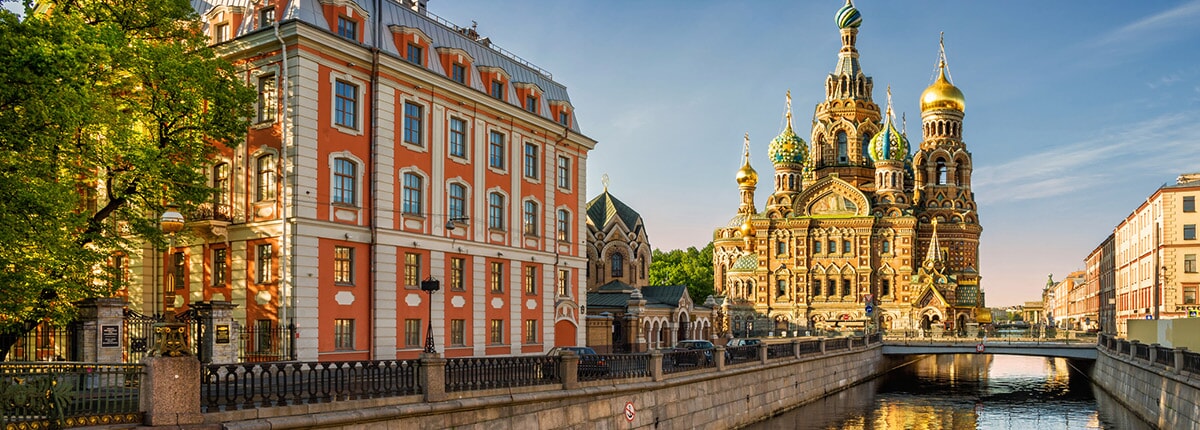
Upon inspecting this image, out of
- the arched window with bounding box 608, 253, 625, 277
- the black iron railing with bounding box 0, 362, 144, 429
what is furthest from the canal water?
the black iron railing with bounding box 0, 362, 144, 429

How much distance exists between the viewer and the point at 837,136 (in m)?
114

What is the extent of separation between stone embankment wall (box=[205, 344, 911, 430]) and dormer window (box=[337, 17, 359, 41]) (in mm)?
14175

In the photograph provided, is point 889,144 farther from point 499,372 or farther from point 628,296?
point 499,372

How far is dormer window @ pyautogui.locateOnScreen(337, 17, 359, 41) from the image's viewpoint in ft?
102

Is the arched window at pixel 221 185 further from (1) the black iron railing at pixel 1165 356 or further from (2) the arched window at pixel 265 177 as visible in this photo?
(1) the black iron railing at pixel 1165 356

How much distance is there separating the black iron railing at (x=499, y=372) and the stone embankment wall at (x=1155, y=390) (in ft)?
67.4

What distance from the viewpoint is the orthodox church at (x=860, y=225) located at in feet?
330

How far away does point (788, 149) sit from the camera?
115000mm

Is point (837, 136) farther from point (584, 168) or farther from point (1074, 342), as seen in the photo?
point (584, 168)

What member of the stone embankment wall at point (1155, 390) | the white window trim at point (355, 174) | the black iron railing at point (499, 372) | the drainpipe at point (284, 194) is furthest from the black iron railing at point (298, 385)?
the stone embankment wall at point (1155, 390)

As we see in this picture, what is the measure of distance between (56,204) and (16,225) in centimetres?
108

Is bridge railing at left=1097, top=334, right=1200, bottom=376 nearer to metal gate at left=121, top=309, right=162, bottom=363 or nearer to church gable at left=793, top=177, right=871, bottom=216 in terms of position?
metal gate at left=121, top=309, right=162, bottom=363

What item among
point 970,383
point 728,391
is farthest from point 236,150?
point 970,383

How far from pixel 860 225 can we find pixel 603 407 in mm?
80958
